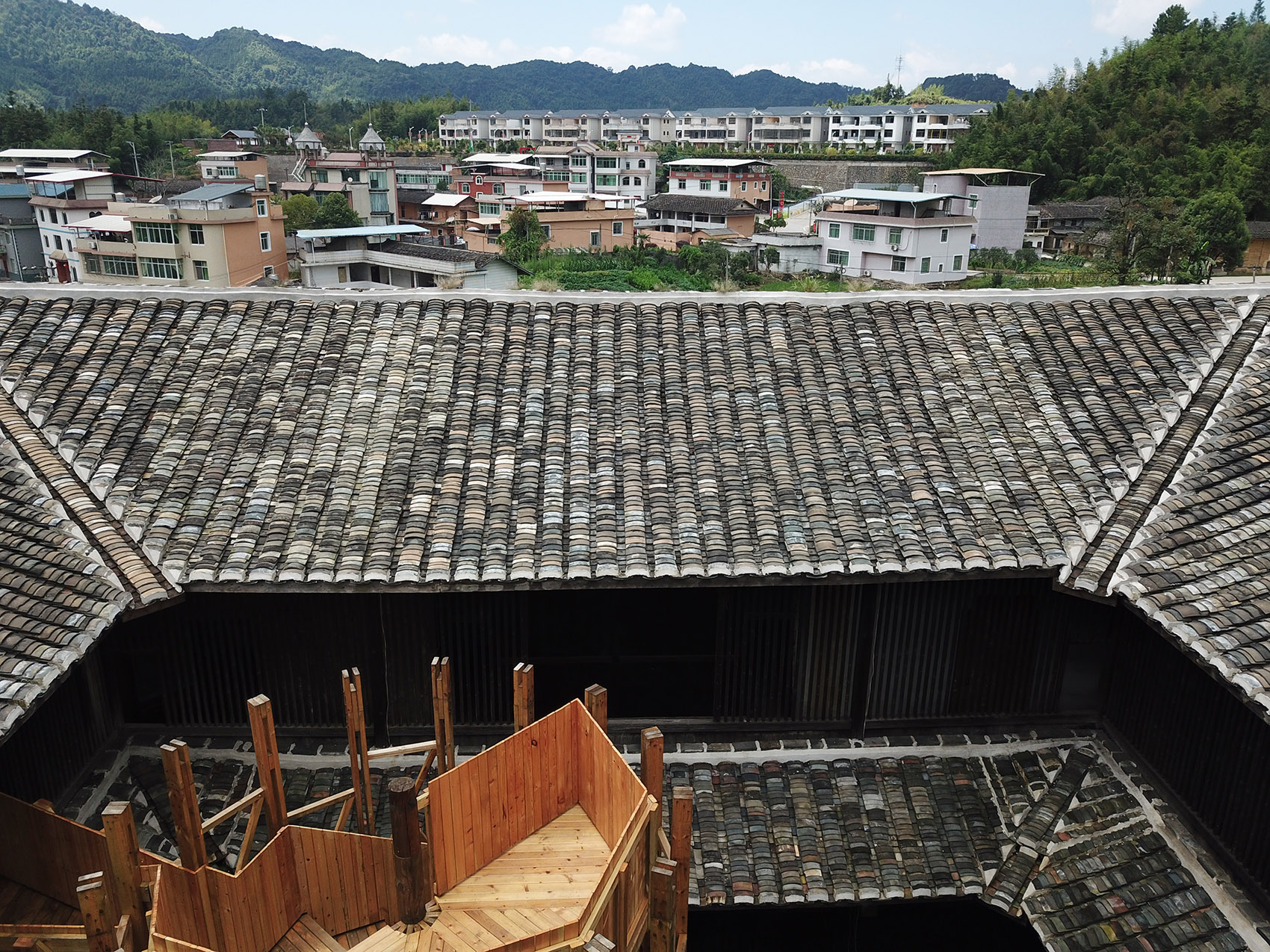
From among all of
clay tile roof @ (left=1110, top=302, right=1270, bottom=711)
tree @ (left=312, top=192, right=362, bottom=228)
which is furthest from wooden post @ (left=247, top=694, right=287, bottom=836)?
tree @ (left=312, top=192, right=362, bottom=228)

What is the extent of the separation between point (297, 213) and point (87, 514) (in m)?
83.7

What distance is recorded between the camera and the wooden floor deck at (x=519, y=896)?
8.16 metres

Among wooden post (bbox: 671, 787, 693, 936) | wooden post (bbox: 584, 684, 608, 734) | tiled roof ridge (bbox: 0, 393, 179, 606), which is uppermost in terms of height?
tiled roof ridge (bbox: 0, 393, 179, 606)

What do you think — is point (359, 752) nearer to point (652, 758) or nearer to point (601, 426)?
point (652, 758)

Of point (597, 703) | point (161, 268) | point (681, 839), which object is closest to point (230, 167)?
point (161, 268)

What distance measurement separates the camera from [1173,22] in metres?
120

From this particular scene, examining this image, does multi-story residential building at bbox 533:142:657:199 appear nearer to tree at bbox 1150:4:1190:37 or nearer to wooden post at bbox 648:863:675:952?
tree at bbox 1150:4:1190:37

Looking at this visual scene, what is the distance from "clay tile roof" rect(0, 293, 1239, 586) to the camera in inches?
394

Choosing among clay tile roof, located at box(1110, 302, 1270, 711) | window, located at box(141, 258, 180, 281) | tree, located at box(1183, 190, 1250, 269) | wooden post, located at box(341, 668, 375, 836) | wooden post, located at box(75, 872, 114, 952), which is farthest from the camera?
tree, located at box(1183, 190, 1250, 269)

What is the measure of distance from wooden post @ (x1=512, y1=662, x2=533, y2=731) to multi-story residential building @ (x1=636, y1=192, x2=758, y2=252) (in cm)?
8182

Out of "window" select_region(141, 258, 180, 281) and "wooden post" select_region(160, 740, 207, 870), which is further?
"window" select_region(141, 258, 180, 281)

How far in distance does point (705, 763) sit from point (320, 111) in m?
203

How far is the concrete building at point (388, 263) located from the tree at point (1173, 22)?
327 feet

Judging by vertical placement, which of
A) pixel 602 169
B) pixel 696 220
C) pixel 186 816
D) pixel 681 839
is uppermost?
pixel 602 169
